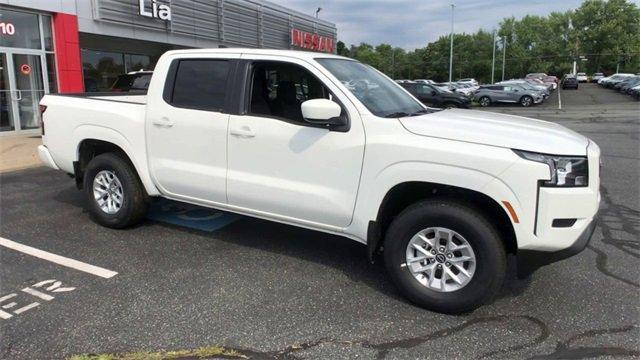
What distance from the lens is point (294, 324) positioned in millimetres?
3621

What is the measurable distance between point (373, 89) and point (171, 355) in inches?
104

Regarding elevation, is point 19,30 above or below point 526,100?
above

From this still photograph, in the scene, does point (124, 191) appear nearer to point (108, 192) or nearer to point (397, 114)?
point (108, 192)

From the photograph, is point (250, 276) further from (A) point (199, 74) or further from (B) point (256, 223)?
(A) point (199, 74)

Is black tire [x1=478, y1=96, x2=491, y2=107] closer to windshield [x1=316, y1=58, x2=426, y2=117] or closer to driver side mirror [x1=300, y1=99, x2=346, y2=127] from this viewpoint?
windshield [x1=316, y1=58, x2=426, y2=117]

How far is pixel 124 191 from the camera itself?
5.38 meters

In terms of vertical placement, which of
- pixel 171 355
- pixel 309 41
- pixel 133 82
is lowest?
pixel 171 355

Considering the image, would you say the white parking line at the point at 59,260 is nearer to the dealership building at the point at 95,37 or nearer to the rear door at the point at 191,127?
the rear door at the point at 191,127

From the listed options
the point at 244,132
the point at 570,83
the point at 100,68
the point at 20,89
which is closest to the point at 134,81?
the point at 20,89

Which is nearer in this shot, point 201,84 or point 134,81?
point 201,84

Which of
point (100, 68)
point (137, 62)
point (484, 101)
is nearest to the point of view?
point (100, 68)

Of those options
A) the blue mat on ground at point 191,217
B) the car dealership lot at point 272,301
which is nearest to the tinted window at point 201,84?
the blue mat on ground at point 191,217

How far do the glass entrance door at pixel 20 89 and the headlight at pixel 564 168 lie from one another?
14.3m

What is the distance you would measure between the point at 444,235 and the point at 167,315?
2.02 metres
